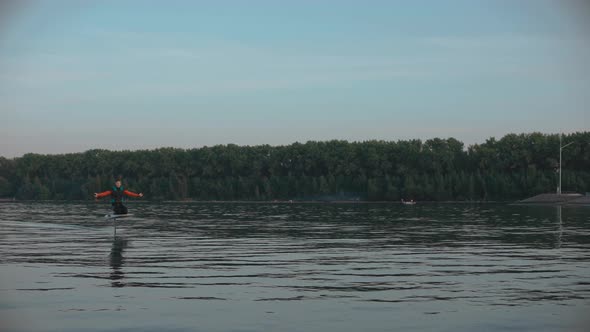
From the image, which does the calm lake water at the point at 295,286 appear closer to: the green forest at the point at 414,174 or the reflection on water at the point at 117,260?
the reflection on water at the point at 117,260

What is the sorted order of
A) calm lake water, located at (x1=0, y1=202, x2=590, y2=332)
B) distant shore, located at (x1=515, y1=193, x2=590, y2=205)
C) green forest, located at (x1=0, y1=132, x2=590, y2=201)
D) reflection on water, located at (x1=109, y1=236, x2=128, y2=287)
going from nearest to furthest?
1. calm lake water, located at (x1=0, y1=202, x2=590, y2=332)
2. reflection on water, located at (x1=109, y1=236, x2=128, y2=287)
3. distant shore, located at (x1=515, y1=193, x2=590, y2=205)
4. green forest, located at (x1=0, y1=132, x2=590, y2=201)

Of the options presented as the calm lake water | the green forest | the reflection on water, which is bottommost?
the calm lake water

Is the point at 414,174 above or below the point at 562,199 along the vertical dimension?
above

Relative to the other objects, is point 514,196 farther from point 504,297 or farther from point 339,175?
point 504,297

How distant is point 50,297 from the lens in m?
17.4

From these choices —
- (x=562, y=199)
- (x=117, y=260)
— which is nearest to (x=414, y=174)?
(x=562, y=199)

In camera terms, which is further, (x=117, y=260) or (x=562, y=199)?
(x=562, y=199)

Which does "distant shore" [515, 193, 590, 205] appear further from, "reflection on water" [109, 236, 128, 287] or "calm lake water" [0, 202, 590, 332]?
"reflection on water" [109, 236, 128, 287]

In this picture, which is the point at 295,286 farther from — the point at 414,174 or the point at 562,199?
the point at 414,174

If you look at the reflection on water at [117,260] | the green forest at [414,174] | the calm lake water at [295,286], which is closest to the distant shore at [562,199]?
the green forest at [414,174]

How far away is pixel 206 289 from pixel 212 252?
10178mm

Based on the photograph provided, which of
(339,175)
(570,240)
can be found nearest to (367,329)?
(570,240)

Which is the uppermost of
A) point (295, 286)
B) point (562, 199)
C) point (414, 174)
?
point (414, 174)

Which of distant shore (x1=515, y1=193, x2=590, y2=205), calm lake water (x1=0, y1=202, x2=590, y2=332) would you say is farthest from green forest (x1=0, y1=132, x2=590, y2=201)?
calm lake water (x1=0, y1=202, x2=590, y2=332)
